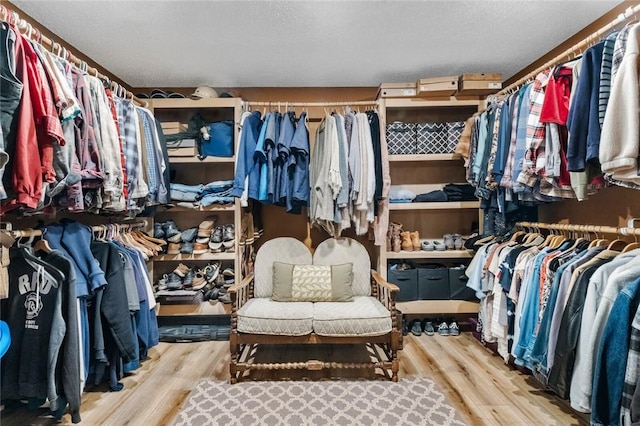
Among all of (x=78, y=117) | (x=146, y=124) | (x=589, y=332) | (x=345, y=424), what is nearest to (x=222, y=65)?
(x=146, y=124)

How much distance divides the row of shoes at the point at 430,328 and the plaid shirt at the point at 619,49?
7.51 ft

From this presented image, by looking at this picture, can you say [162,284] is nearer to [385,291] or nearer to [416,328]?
[385,291]

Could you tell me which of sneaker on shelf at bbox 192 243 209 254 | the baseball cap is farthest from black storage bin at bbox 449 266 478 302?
the baseball cap

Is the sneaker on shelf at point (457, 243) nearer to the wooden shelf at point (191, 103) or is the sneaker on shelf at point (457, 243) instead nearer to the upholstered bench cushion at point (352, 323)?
the upholstered bench cushion at point (352, 323)

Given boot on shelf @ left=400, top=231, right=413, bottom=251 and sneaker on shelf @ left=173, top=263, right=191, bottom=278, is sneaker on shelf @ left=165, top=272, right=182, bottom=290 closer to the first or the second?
sneaker on shelf @ left=173, top=263, right=191, bottom=278

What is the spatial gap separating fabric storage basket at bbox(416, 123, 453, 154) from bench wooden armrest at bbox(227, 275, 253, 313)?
1879 millimetres

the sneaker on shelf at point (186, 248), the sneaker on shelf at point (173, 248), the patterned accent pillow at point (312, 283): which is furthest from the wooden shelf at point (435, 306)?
the sneaker on shelf at point (173, 248)

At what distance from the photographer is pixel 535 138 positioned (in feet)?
6.60

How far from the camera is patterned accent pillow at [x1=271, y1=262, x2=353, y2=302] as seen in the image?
→ 273cm

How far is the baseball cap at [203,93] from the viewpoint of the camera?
A: 312cm

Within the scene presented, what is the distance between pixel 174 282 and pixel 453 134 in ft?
9.26

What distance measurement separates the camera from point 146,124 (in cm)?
265

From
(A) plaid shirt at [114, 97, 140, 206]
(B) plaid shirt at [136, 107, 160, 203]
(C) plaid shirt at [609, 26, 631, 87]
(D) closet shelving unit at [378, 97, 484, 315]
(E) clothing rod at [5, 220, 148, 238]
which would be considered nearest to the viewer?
(C) plaid shirt at [609, 26, 631, 87]

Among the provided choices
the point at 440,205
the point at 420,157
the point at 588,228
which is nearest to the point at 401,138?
the point at 420,157
